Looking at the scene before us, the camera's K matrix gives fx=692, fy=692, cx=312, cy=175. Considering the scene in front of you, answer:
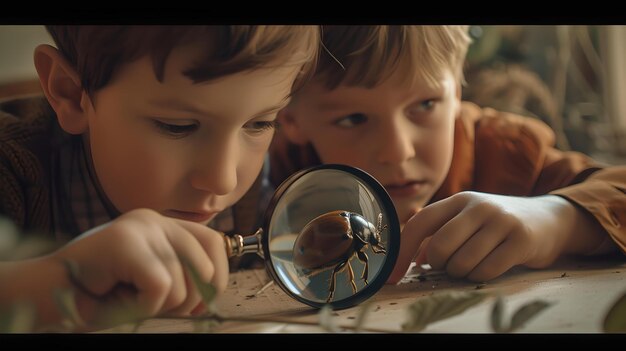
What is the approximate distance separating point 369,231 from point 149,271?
233mm

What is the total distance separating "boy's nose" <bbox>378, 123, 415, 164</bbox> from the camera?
2.88ft

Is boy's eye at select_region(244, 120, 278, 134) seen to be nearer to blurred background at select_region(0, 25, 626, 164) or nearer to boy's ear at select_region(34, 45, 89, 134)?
boy's ear at select_region(34, 45, 89, 134)

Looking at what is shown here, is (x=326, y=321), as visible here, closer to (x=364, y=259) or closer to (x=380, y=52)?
(x=364, y=259)

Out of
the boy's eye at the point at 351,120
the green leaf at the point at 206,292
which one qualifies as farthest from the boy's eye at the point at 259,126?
the green leaf at the point at 206,292

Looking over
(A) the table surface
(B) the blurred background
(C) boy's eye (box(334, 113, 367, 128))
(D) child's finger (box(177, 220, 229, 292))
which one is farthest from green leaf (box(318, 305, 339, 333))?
(B) the blurred background

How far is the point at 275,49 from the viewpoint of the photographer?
745 mm

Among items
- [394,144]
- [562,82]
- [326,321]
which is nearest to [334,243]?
[326,321]

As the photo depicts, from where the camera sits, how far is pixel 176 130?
75 cm

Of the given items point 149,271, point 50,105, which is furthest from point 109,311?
point 50,105

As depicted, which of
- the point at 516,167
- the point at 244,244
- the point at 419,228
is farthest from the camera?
the point at 516,167

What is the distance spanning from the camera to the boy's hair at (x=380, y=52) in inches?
32.3

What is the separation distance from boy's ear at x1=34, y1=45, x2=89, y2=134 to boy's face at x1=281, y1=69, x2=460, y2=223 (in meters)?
0.26

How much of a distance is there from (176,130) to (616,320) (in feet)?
1.54

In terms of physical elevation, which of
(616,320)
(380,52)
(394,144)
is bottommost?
(616,320)
